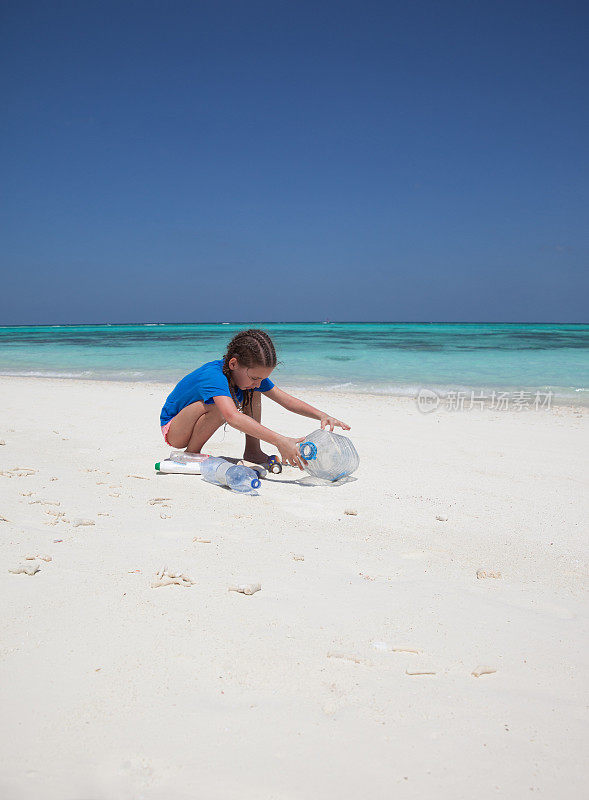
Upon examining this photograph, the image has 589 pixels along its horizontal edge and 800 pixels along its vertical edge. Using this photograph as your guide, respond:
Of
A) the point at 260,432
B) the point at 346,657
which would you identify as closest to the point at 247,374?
the point at 260,432

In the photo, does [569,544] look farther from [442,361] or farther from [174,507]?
[442,361]

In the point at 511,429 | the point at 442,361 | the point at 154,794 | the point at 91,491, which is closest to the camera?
the point at 154,794

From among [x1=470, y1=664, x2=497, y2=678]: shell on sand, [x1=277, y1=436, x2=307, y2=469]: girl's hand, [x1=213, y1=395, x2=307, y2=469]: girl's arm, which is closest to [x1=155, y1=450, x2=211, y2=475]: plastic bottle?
[x1=213, y1=395, x2=307, y2=469]: girl's arm

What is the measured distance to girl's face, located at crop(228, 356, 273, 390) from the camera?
329cm

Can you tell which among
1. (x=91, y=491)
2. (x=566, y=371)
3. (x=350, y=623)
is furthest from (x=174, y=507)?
(x=566, y=371)

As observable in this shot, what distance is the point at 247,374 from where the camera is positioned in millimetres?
3352

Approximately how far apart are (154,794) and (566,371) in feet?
43.2

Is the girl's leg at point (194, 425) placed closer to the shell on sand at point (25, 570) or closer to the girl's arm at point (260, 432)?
the girl's arm at point (260, 432)

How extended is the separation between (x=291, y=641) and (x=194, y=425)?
2148 millimetres

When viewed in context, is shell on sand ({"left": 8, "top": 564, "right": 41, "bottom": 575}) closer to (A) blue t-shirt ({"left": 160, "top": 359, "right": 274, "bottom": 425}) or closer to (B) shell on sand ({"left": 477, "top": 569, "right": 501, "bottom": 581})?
(A) blue t-shirt ({"left": 160, "top": 359, "right": 274, "bottom": 425})

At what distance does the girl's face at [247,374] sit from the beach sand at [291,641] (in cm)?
69

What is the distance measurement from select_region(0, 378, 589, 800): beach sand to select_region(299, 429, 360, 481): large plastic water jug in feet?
0.73

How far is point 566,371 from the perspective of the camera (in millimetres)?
12352

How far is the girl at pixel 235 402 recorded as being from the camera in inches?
123
